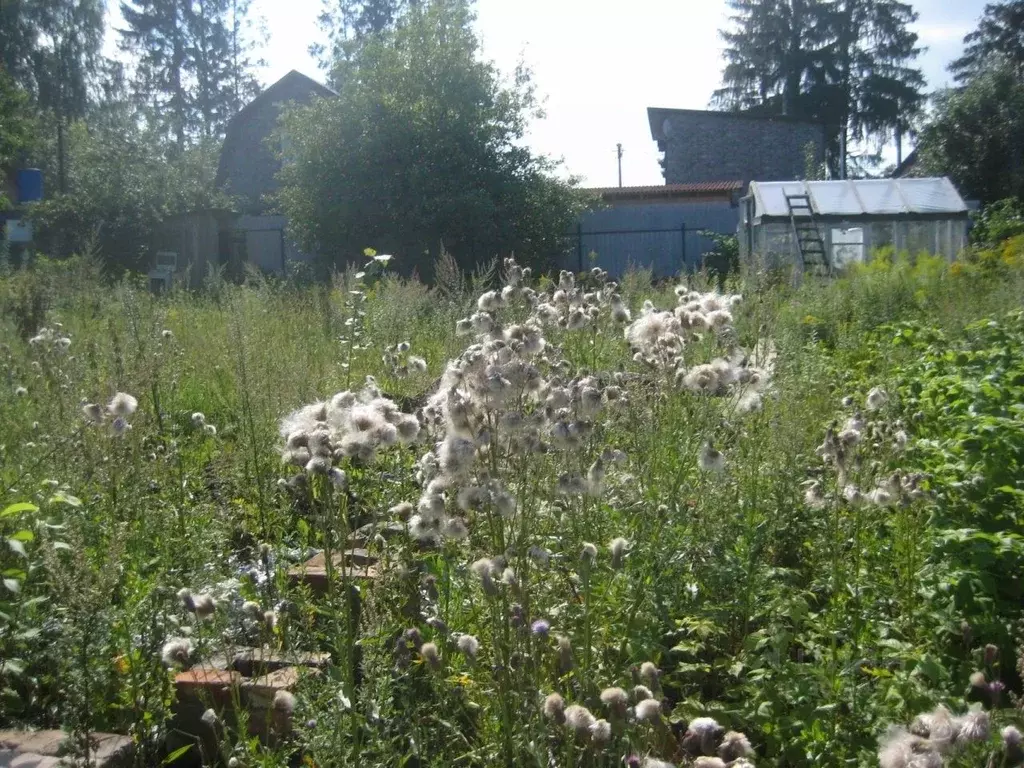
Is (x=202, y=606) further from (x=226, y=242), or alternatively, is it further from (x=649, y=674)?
(x=226, y=242)

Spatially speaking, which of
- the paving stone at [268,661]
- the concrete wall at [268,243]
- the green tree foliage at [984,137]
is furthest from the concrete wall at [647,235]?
the paving stone at [268,661]

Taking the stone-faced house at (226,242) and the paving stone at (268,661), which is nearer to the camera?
the paving stone at (268,661)

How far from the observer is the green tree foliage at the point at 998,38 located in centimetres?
3588

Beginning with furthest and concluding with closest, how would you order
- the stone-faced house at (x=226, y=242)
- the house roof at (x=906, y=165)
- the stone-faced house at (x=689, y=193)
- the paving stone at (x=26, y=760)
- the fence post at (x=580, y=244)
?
the house roof at (x=906, y=165), the stone-faced house at (x=226, y=242), the fence post at (x=580, y=244), the stone-faced house at (x=689, y=193), the paving stone at (x=26, y=760)

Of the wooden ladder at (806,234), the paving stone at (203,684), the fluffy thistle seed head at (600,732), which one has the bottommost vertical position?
the paving stone at (203,684)

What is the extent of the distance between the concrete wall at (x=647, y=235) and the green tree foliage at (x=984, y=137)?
1030cm

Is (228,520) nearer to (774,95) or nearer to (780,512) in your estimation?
(780,512)

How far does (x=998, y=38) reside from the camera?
120ft

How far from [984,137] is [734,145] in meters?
7.51

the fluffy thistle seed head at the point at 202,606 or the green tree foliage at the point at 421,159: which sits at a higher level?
the green tree foliage at the point at 421,159

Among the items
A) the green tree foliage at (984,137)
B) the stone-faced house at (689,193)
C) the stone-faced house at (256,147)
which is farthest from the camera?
the stone-faced house at (256,147)

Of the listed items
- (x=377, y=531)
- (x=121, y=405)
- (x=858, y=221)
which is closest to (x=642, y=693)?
(x=377, y=531)

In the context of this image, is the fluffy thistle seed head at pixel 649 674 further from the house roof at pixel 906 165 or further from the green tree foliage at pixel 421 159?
the house roof at pixel 906 165

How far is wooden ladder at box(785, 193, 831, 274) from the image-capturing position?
17141 mm
